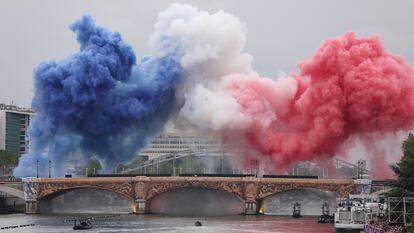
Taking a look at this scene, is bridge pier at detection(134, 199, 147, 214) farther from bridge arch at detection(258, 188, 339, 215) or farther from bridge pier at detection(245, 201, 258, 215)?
bridge arch at detection(258, 188, 339, 215)

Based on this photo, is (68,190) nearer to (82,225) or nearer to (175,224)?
(175,224)

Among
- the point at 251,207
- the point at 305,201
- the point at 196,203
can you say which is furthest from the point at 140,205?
the point at 305,201

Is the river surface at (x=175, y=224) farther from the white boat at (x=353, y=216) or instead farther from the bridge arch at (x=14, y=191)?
the bridge arch at (x=14, y=191)

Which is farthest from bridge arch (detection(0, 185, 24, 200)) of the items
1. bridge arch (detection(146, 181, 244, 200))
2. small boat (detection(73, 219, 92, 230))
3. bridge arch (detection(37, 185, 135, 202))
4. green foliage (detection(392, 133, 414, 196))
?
green foliage (detection(392, 133, 414, 196))

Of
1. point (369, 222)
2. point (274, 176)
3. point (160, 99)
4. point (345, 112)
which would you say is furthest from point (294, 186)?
point (369, 222)

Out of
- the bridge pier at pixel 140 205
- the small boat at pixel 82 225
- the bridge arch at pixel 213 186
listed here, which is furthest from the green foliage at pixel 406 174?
the bridge pier at pixel 140 205
